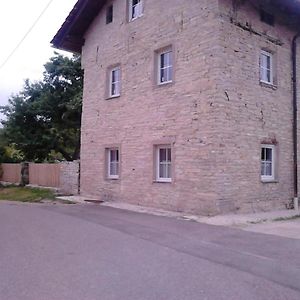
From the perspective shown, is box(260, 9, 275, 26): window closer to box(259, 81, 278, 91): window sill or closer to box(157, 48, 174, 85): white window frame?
box(259, 81, 278, 91): window sill

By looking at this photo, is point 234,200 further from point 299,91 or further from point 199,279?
point 199,279

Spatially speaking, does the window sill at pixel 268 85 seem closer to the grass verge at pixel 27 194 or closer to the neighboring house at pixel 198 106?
the neighboring house at pixel 198 106

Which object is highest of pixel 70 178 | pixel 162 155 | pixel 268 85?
pixel 268 85

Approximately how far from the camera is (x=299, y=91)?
631 inches

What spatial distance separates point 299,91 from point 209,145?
499 centimetres

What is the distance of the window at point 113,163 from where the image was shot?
17.6 meters

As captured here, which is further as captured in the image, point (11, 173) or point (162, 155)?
point (11, 173)

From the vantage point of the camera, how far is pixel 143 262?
23.3 ft

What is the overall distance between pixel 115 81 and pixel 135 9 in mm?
2944

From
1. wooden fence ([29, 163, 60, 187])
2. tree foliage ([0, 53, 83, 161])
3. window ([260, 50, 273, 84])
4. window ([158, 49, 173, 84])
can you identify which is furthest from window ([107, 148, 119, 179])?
tree foliage ([0, 53, 83, 161])

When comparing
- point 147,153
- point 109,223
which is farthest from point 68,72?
point 109,223

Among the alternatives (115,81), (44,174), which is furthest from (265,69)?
(44,174)

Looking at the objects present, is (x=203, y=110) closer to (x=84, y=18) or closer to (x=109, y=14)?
(x=109, y=14)

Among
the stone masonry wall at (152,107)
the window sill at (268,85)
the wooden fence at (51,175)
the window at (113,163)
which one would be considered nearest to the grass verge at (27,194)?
the wooden fence at (51,175)
